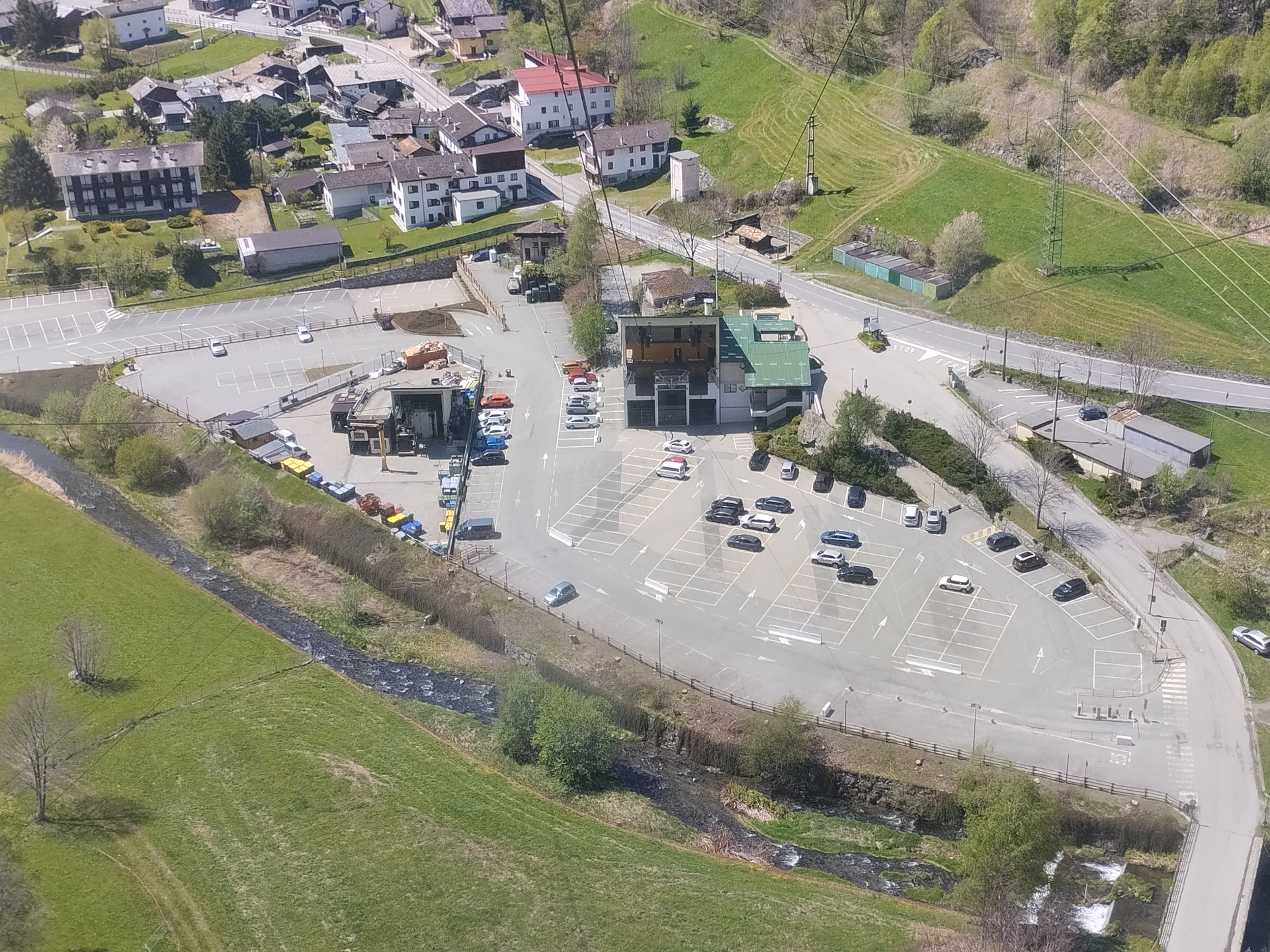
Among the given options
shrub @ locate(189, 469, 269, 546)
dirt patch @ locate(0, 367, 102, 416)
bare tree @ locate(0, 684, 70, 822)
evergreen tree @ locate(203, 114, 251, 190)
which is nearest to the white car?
shrub @ locate(189, 469, 269, 546)

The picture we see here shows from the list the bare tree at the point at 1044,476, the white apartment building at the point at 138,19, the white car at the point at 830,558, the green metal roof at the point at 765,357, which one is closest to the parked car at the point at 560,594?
the white car at the point at 830,558

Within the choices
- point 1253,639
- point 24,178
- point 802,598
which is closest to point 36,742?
point 802,598

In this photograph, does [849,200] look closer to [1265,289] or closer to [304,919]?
[1265,289]

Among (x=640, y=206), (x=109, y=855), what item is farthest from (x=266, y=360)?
(x=109, y=855)

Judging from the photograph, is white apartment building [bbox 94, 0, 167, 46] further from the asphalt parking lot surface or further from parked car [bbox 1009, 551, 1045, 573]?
parked car [bbox 1009, 551, 1045, 573]

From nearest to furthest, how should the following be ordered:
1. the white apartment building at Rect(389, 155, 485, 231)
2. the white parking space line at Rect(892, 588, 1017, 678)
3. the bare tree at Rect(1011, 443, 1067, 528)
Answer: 1. the white parking space line at Rect(892, 588, 1017, 678)
2. the bare tree at Rect(1011, 443, 1067, 528)
3. the white apartment building at Rect(389, 155, 485, 231)

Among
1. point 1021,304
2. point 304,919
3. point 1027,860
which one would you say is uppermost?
point 1021,304
